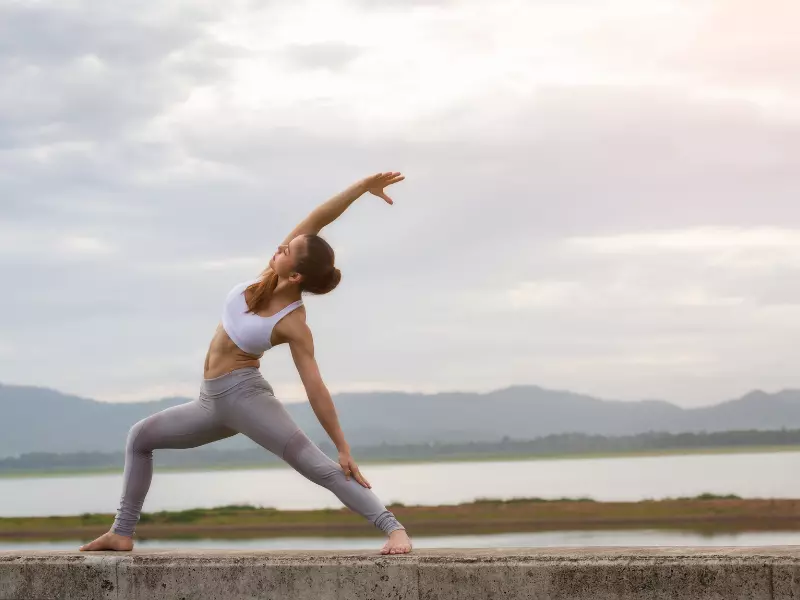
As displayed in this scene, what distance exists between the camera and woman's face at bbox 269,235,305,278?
6465 millimetres

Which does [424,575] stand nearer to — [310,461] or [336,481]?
[336,481]

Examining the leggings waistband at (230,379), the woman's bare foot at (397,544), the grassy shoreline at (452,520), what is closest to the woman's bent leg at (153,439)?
the leggings waistband at (230,379)

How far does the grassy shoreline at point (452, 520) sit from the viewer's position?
77688 millimetres

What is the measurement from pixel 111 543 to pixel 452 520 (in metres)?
78.2

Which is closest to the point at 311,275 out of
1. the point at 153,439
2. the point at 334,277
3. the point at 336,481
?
the point at 334,277

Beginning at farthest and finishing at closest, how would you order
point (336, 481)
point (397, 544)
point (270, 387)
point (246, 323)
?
point (270, 387), point (246, 323), point (336, 481), point (397, 544)

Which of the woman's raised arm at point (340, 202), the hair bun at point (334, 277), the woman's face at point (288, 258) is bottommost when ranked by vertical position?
the hair bun at point (334, 277)

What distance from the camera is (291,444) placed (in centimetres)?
650

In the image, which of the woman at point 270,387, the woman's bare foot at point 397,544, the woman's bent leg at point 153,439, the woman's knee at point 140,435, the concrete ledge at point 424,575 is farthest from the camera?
the woman's knee at point 140,435

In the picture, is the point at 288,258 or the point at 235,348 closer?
the point at 288,258

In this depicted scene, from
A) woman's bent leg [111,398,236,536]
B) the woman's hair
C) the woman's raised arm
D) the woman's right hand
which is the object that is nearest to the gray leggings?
woman's bent leg [111,398,236,536]

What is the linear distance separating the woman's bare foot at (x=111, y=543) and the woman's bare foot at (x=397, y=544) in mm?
1831

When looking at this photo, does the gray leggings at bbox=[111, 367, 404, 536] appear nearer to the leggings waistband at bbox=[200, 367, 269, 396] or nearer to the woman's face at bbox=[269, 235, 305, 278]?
the leggings waistband at bbox=[200, 367, 269, 396]

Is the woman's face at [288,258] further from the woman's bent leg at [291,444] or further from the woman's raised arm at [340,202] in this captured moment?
the woman's bent leg at [291,444]
